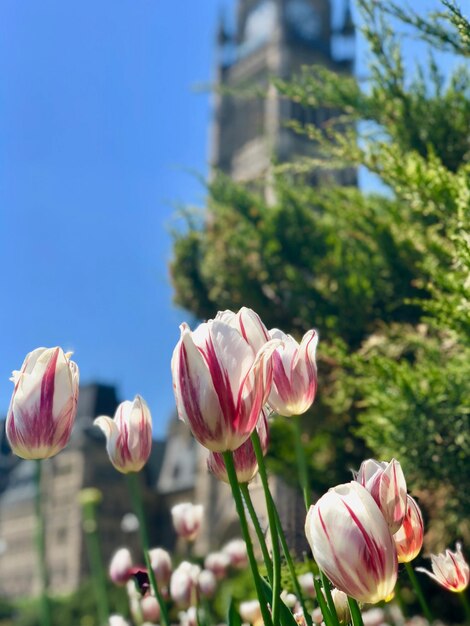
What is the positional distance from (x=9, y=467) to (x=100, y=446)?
1012cm

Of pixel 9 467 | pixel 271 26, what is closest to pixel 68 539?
pixel 9 467

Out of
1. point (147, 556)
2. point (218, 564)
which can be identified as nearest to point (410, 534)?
point (147, 556)

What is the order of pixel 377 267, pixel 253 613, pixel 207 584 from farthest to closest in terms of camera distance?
pixel 377 267 < pixel 207 584 < pixel 253 613

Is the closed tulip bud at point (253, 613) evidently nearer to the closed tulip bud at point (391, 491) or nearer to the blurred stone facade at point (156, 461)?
the closed tulip bud at point (391, 491)

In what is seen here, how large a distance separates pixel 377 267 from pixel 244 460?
6.81 meters

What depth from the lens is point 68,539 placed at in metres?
40.7

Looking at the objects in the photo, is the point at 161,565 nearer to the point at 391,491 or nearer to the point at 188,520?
the point at 188,520

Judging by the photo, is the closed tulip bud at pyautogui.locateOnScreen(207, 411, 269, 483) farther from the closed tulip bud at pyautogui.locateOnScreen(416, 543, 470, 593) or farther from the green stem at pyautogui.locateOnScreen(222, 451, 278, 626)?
the closed tulip bud at pyautogui.locateOnScreen(416, 543, 470, 593)

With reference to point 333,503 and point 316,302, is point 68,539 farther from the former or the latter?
point 333,503

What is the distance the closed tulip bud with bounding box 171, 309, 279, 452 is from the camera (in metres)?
1.39

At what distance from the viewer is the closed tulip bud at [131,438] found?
1911 mm

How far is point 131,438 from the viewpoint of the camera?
1.92 metres

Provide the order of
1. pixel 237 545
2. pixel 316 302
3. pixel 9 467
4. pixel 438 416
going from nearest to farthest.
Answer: pixel 237 545 → pixel 438 416 → pixel 316 302 → pixel 9 467

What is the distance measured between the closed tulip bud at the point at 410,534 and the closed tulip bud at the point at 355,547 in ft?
0.94
